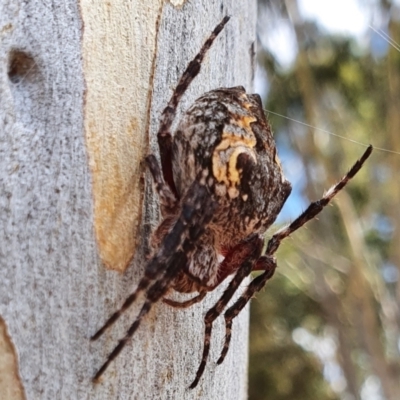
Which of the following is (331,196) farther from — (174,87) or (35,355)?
(35,355)

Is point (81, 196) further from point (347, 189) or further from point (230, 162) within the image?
point (347, 189)

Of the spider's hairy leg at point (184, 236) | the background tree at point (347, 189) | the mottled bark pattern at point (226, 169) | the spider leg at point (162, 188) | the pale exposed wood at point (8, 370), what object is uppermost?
the background tree at point (347, 189)

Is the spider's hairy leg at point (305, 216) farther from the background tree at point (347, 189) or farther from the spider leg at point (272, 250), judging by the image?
the background tree at point (347, 189)

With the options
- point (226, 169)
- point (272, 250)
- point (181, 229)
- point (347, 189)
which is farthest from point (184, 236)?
point (347, 189)

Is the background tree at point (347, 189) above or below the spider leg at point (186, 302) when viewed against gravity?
above

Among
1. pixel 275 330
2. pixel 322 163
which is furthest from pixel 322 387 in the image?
pixel 322 163

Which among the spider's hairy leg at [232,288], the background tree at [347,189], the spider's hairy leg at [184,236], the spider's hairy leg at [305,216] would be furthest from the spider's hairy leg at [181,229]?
the background tree at [347,189]
